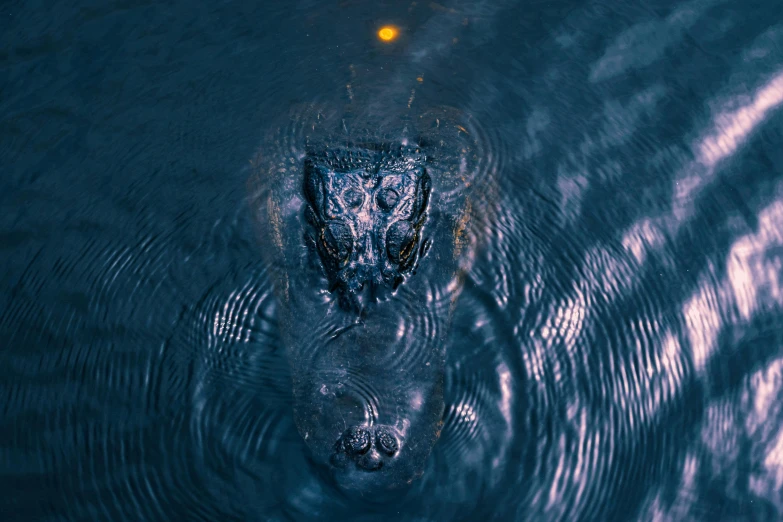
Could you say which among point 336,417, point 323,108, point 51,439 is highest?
point 323,108

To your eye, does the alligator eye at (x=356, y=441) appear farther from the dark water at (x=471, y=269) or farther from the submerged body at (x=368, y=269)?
the dark water at (x=471, y=269)

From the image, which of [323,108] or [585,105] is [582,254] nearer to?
[585,105]

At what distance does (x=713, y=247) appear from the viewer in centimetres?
494

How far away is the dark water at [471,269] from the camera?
4.00 meters

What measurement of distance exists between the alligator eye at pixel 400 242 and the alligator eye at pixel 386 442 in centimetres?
117

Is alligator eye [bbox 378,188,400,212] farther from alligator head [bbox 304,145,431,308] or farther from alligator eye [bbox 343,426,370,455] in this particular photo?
alligator eye [bbox 343,426,370,455]

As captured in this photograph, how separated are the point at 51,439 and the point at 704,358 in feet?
11.7

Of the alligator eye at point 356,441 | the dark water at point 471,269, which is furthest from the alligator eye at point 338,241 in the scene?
the alligator eye at point 356,441

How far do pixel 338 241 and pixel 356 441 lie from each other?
4.47ft

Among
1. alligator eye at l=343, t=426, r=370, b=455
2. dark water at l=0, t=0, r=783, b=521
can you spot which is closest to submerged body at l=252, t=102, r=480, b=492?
alligator eye at l=343, t=426, r=370, b=455

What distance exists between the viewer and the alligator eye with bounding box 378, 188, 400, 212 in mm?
4910

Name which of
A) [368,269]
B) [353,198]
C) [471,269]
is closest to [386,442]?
[368,269]

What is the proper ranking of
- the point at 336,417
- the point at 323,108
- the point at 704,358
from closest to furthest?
the point at 336,417 → the point at 704,358 → the point at 323,108

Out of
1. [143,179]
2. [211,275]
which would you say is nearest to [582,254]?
[211,275]
